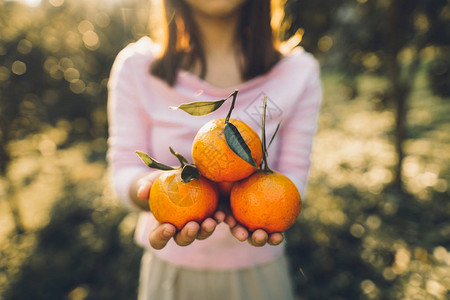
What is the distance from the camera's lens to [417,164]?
3846mm

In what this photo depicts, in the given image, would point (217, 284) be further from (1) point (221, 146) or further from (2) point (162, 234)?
(1) point (221, 146)

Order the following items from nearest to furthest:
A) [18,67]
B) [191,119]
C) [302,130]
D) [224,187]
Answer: [224,187] → [191,119] → [302,130] → [18,67]

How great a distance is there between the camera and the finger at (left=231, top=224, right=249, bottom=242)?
917mm

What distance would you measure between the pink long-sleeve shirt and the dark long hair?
6 cm

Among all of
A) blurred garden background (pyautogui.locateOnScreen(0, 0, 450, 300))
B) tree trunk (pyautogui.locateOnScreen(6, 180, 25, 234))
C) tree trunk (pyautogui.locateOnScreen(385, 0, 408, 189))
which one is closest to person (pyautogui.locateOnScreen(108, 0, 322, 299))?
blurred garden background (pyautogui.locateOnScreen(0, 0, 450, 300))

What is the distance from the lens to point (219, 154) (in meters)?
0.85

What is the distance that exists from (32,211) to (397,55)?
5.17 m

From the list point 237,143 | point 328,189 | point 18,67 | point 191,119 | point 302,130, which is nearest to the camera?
point 237,143

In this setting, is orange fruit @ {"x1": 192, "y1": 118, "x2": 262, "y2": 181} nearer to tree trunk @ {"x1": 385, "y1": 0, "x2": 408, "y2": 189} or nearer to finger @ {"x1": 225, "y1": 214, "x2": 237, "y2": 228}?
finger @ {"x1": 225, "y1": 214, "x2": 237, "y2": 228}

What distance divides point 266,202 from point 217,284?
2.41 ft

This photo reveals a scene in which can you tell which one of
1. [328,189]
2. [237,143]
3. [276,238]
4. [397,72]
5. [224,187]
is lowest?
[328,189]

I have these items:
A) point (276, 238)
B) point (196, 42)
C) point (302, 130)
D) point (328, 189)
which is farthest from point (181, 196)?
point (328, 189)

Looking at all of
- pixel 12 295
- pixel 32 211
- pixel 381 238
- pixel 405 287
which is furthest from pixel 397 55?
pixel 32 211

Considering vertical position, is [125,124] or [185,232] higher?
[125,124]
